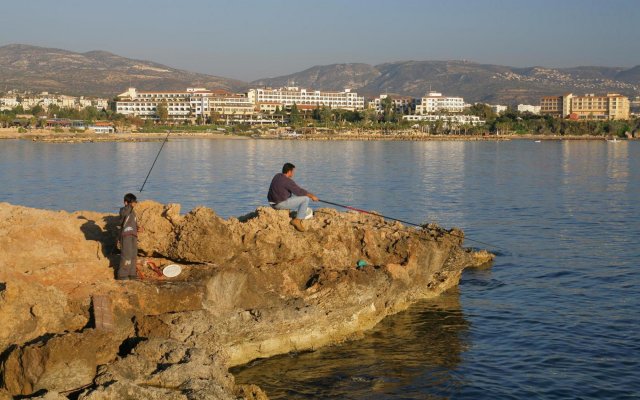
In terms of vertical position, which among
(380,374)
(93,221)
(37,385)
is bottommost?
(380,374)

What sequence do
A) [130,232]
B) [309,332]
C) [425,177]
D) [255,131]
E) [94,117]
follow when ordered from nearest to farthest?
[130,232]
[309,332]
[425,177]
[255,131]
[94,117]

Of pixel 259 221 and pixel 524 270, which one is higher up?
pixel 259 221

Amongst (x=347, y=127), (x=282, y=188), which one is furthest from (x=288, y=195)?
(x=347, y=127)

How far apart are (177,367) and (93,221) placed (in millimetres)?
5023

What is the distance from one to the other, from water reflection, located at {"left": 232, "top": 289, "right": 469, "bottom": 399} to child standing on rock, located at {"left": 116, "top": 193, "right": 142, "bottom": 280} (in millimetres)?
1982

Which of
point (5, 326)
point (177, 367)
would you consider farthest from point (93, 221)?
point (177, 367)

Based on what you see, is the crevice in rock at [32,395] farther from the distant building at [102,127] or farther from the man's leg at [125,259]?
the distant building at [102,127]

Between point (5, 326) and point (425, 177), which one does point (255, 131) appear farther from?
point (5, 326)

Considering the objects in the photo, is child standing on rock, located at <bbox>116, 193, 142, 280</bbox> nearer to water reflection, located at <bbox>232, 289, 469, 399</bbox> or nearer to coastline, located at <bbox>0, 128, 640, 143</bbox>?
water reflection, located at <bbox>232, 289, 469, 399</bbox>

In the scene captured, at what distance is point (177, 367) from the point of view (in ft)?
27.6

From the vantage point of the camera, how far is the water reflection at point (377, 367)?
33.2ft

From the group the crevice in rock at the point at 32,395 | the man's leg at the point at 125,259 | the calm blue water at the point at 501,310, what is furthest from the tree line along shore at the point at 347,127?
the crevice in rock at the point at 32,395

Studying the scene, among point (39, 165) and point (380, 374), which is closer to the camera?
point (380, 374)

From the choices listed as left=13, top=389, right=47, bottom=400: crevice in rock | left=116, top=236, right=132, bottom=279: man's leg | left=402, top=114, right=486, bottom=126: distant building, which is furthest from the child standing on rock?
left=402, top=114, right=486, bottom=126: distant building
